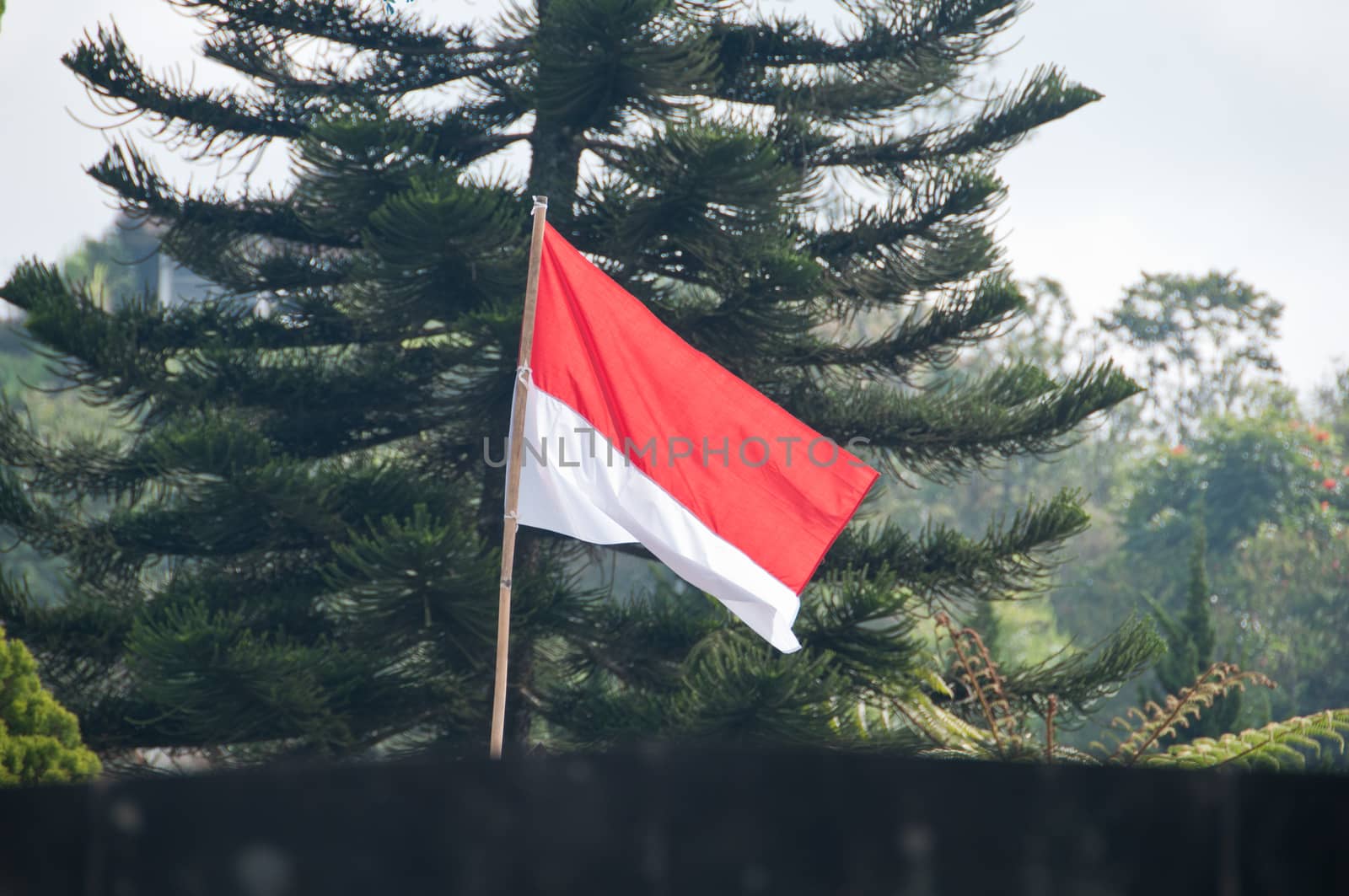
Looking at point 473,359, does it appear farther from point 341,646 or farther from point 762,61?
point 762,61

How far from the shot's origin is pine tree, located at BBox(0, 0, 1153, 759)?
6637 mm

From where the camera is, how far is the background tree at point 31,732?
17.2 ft

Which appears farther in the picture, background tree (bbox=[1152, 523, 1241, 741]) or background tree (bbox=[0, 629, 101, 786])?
background tree (bbox=[1152, 523, 1241, 741])

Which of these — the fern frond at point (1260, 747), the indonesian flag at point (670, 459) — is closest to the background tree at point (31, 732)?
the indonesian flag at point (670, 459)

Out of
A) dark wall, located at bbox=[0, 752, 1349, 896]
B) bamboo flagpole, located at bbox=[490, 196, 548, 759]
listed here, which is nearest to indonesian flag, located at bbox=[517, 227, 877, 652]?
bamboo flagpole, located at bbox=[490, 196, 548, 759]

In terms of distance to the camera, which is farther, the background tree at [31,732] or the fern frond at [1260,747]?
the fern frond at [1260,747]

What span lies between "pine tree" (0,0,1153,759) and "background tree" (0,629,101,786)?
1.86 feet

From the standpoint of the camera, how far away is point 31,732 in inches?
215

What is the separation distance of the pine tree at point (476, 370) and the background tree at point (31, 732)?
57cm

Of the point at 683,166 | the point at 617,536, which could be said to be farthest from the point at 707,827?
the point at 683,166

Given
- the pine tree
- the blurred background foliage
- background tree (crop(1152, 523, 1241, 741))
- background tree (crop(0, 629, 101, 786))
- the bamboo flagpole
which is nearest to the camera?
the bamboo flagpole

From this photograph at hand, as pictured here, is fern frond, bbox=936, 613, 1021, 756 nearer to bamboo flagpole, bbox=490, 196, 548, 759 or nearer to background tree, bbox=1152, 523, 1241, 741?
bamboo flagpole, bbox=490, 196, 548, 759

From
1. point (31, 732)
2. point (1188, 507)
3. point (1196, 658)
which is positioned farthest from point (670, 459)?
point (1188, 507)

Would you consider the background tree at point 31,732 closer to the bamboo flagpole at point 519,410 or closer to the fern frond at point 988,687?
the bamboo flagpole at point 519,410
